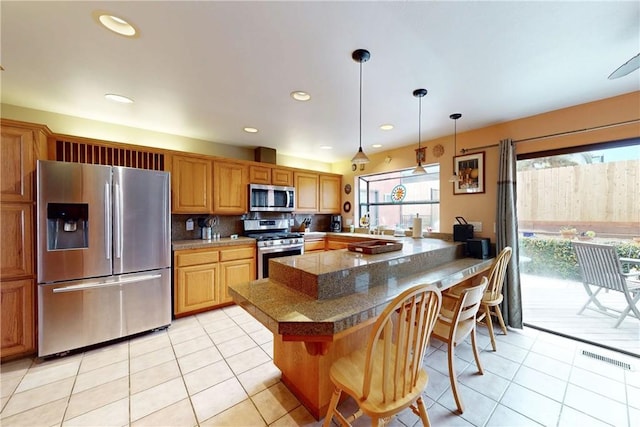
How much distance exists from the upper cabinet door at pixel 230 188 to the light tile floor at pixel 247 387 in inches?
70.8

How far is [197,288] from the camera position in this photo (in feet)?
10.2

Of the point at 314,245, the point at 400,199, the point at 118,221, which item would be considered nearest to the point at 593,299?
the point at 400,199

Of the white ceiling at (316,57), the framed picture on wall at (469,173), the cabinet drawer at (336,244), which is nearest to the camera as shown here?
the white ceiling at (316,57)

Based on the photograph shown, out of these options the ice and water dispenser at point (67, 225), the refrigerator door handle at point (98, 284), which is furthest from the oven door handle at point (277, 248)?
the ice and water dispenser at point (67, 225)

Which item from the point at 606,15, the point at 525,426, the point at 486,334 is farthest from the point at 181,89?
the point at 486,334

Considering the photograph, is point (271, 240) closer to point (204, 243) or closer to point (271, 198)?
point (271, 198)

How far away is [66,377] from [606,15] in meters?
4.43

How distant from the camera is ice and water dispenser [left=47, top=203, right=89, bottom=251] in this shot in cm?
218

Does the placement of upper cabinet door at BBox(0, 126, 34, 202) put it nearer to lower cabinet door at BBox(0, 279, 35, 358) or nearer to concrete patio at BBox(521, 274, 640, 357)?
lower cabinet door at BBox(0, 279, 35, 358)

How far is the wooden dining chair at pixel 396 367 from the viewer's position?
42.2 inches

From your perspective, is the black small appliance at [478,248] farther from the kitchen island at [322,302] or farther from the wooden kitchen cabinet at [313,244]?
the wooden kitchen cabinet at [313,244]

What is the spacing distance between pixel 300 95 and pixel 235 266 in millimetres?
2386

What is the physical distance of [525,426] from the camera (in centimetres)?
149

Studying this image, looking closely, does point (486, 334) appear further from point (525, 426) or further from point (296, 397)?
point (296, 397)
